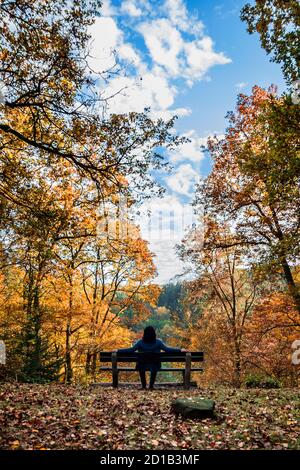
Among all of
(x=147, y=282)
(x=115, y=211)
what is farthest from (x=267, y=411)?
(x=147, y=282)

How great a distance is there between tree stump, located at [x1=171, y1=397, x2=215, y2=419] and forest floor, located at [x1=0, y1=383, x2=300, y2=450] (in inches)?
5.8

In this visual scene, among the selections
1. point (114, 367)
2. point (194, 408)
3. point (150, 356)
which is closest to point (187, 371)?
point (150, 356)

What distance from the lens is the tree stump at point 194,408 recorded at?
20.6ft

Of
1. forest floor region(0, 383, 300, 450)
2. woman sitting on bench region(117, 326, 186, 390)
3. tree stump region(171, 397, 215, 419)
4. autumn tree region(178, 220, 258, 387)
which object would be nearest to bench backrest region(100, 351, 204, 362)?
woman sitting on bench region(117, 326, 186, 390)

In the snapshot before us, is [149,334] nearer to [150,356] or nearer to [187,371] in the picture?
[150,356]

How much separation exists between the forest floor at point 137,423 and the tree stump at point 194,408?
5.8 inches

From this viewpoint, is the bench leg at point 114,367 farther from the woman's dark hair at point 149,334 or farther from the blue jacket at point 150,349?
the woman's dark hair at point 149,334

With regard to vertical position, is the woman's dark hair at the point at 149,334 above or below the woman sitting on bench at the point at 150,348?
above

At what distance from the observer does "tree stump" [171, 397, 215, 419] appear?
629 centimetres

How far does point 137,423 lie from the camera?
604cm

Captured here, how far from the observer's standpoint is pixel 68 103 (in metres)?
7.85

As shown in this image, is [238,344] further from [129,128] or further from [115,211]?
[129,128]

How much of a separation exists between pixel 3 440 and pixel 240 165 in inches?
400

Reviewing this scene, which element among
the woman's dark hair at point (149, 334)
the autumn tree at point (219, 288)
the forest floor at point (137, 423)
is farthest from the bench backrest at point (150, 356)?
the autumn tree at point (219, 288)
